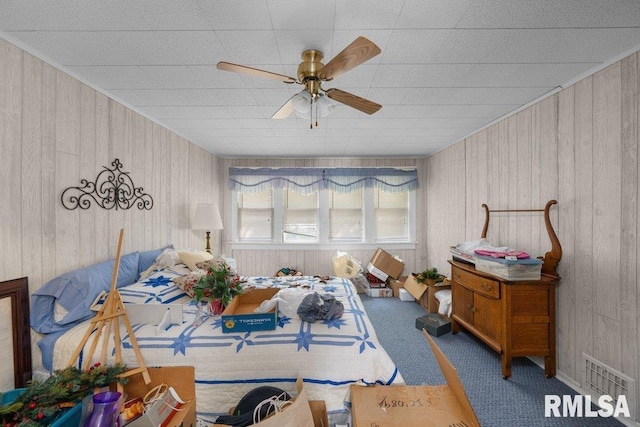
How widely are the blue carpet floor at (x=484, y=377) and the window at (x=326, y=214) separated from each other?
1.83m

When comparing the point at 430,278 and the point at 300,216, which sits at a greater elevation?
the point at 300,216

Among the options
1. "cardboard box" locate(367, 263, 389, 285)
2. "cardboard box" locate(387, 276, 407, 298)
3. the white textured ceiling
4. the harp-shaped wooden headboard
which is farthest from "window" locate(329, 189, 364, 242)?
the harp-shaped wooden headboard

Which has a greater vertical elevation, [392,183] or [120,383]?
[392,183]

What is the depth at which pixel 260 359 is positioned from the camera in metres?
1.54

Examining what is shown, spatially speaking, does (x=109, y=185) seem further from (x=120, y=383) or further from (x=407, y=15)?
(x=407, y=15)

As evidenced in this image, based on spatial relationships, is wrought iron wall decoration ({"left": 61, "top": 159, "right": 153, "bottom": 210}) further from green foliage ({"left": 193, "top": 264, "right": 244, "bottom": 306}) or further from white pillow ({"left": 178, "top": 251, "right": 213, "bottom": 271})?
green foliage ({"left": 193, "top": 264, "right": 244, "bottom": 306})

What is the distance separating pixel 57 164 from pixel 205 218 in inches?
68.3

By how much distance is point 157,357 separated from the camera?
1.57 m

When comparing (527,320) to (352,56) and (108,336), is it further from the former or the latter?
(108,336)

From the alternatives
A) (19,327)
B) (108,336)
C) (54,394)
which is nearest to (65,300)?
(19,327)

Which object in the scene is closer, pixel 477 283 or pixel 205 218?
pixel 477 283

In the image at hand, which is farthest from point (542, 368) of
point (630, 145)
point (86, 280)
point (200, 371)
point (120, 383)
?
point (86, 280)

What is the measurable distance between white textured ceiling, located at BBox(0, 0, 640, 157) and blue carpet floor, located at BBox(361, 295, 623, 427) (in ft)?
8.15

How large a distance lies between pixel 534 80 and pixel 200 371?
323 centimetres
